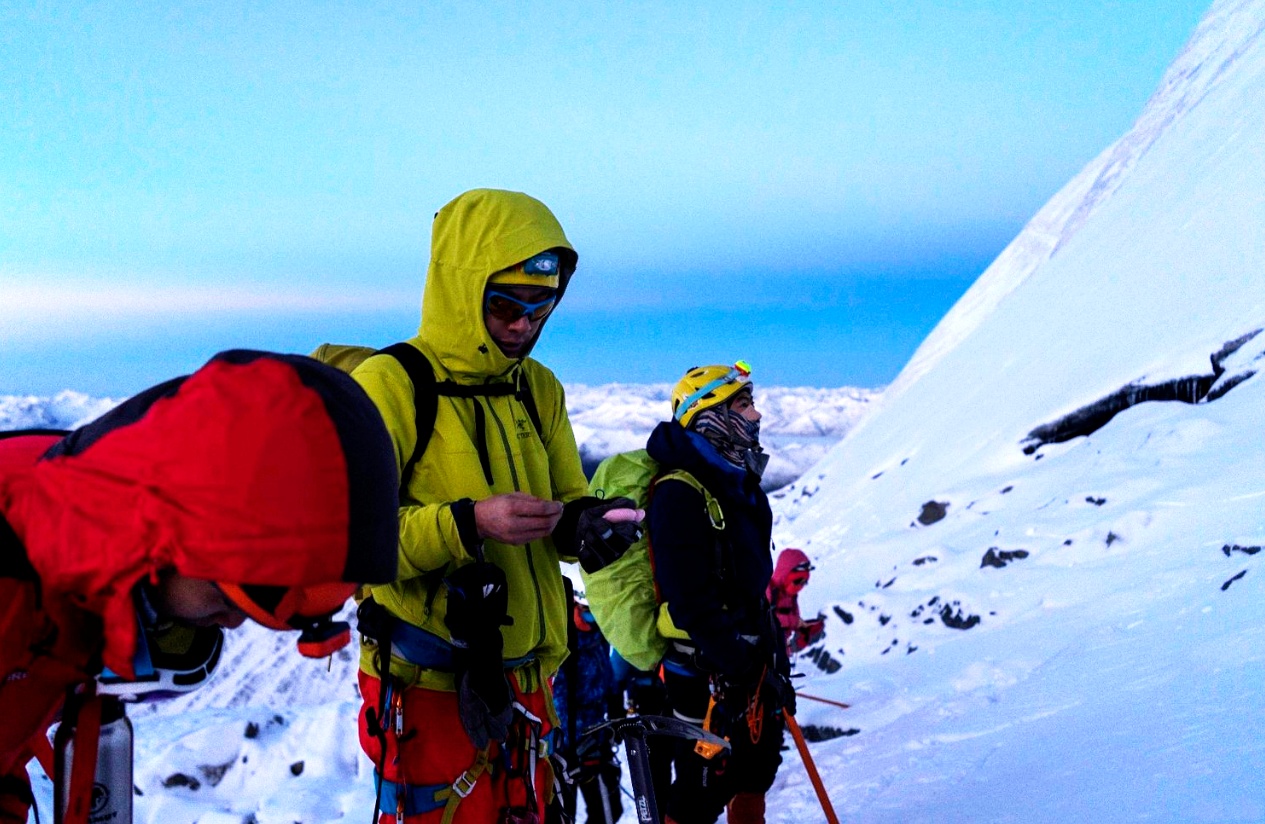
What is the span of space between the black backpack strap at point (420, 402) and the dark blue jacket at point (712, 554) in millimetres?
1754

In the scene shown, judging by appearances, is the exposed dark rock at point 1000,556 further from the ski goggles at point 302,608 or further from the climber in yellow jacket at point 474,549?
the ski goggles at point 302,608

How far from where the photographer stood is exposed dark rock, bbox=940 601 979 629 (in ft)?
29.3

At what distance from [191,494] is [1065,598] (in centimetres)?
781

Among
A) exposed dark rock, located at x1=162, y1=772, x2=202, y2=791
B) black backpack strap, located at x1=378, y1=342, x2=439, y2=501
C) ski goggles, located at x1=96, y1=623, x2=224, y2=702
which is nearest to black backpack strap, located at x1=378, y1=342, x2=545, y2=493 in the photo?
black backpack strap, located at x1=378, y1=342, x2=439, y2=501

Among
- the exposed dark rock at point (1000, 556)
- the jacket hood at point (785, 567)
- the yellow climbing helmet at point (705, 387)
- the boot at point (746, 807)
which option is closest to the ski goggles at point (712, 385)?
the yellow climbing helmet at point (705, 387)

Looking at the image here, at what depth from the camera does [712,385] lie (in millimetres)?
4859

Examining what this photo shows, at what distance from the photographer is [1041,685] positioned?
18.9 ft

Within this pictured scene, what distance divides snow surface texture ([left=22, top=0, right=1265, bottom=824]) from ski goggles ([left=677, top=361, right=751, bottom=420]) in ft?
8.17

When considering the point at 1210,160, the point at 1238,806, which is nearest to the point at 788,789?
the point at 1238,806

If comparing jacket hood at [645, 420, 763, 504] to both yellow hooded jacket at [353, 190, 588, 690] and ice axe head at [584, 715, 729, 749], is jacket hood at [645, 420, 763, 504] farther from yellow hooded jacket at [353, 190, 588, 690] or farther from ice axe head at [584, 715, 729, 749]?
yellow hooded jacket at [353, 190, 588, 690]

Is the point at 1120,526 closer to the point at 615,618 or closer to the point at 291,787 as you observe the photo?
the point at 615,618

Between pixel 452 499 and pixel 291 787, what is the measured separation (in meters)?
7.96

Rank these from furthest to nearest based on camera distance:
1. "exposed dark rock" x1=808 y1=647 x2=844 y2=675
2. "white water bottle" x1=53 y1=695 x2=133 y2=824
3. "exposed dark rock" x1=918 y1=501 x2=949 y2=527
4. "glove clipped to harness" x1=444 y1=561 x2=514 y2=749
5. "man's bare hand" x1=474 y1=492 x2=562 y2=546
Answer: "exposed dark rock" x1=918 y1=501 x2=949 y2=527 → "exposed dark rock" x1=808 y1=647 x2=844 y2=675 → "glove clipped to harness" x1=444 y1=561 x2=514 y2=749 → "man's bare hand" x1=474 y1=492 x2=562 y2=546 → "white water bottle" x1=53 y1=695 x2=133 y2=824

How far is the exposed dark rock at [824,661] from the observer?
1072 centimetres
